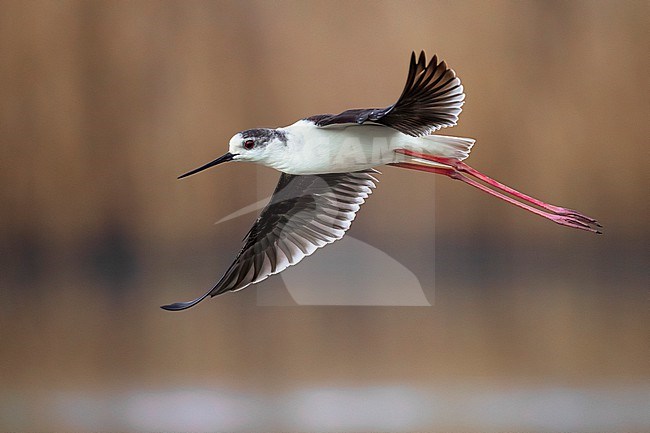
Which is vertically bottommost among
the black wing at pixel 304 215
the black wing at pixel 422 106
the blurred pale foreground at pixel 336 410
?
the blurred pale foreground at pixel 336 410

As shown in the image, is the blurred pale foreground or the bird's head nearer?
the bird's head

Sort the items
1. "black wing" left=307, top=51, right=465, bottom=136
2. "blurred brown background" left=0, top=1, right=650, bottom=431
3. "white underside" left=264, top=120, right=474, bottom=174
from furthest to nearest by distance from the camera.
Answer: "blurred brown background" left=0, top=1, right=650, bottom=431 → "white underside" left=264, top=120, right=474, bottom=174 → "black wing" left=307, top=51, right=465, bottom=136

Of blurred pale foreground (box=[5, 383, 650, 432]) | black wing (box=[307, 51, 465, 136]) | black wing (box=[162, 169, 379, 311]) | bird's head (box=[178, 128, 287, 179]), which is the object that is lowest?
blurred pale foreground (box=[5, 383, 650, 432])

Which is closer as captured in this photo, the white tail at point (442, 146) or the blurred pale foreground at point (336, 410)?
the white tail at point (442, 146)

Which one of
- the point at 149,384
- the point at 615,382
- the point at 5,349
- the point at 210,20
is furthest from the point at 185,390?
the point at 615,382

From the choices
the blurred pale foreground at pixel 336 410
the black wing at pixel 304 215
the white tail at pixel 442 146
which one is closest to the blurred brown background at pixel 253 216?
the blurred pale foreground at pixel 336 410

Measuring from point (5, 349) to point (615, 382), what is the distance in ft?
3.58

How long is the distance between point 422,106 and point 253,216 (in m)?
0.70

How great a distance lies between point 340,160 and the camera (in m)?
0.97

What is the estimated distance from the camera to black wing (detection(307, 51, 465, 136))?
33.5 inches

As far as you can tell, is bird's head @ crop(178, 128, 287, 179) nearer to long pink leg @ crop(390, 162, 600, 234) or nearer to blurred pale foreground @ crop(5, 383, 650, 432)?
long pink leg @ crop(390, 162, 600, 234)

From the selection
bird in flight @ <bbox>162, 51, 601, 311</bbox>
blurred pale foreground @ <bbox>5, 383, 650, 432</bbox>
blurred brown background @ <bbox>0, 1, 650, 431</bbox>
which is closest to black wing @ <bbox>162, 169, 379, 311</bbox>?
bird in flight @ <bbox>162, 51, 601, 311</bbox>

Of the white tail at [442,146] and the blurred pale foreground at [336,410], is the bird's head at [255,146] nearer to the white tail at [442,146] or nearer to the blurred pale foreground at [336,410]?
the white tail at [442,146]

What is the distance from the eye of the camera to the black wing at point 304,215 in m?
1.08
